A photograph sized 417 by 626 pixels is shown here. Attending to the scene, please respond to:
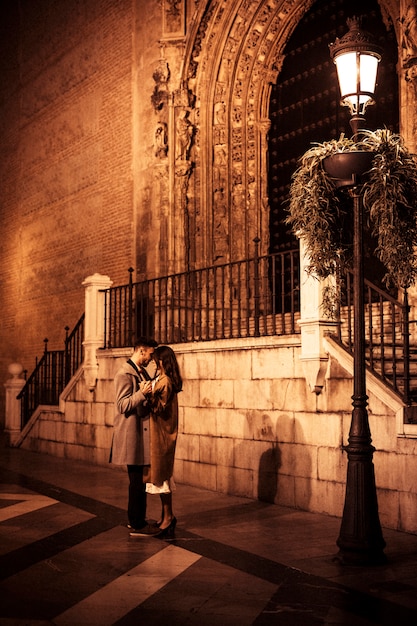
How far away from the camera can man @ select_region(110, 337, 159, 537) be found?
7.31m

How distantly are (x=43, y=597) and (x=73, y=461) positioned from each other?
8708 mm

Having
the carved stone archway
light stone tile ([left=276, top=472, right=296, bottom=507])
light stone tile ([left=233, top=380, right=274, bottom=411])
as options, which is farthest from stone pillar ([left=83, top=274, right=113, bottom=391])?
light stone tile ([left=276, top=472, right=296, bottom=507])

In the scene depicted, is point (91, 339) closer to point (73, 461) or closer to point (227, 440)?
point (73, 461)

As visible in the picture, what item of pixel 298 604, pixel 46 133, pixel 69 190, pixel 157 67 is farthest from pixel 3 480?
pixel 46 133

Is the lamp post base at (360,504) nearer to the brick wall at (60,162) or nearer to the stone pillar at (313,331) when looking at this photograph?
the stone pillar at (313,331)

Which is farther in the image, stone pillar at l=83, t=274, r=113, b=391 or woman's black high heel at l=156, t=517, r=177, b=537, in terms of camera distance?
stone pillar at l=83, t=274, r=113, b=391

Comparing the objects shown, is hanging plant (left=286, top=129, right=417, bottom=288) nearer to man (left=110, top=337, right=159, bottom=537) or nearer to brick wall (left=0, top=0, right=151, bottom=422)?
man (left=110, top=337, right=159, bottom=537)

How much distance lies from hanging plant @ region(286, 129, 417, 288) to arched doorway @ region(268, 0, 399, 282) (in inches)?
222

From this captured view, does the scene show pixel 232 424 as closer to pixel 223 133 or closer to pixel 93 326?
pixel 93 326

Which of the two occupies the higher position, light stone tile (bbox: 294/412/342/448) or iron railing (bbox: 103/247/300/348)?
iron railing (bbox: 103/247/300/348)

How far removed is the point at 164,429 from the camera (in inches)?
288

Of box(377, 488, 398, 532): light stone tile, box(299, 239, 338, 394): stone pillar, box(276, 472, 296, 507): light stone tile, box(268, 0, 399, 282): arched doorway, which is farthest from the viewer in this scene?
box(268, 0, 399, 282): arched doorway

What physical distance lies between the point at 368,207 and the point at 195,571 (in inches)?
128

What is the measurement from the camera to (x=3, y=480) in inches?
449
